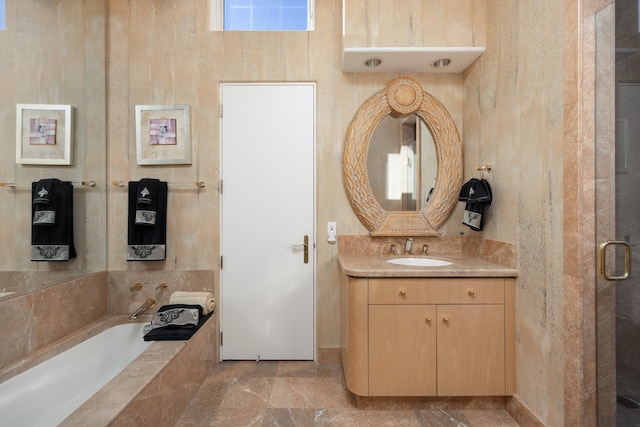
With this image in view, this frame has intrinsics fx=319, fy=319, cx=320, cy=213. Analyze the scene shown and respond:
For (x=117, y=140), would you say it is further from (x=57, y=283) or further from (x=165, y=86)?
(x=57, y=283)

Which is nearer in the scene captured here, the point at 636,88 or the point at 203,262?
the point at 636,88

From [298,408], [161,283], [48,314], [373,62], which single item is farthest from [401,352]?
[48,314]

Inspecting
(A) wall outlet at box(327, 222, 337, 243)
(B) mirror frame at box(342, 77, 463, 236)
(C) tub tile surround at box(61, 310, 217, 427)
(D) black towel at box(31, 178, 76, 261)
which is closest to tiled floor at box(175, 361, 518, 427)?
(C) tub tile surround at box(61, 310, 217, 427)

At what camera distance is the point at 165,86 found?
8.40ft

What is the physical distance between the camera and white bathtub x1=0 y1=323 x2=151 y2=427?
156 centimetres

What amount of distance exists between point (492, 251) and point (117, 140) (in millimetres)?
2958

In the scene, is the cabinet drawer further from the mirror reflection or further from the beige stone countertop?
the mirror reflection

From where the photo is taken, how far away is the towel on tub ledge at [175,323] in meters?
2.04

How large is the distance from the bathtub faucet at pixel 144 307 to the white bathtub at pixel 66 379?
73 millimetres

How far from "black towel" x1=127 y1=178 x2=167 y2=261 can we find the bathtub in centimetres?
52

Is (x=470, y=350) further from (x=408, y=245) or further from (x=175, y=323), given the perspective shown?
(x=175, y=323)

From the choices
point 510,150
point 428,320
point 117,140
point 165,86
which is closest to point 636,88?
point 510,150

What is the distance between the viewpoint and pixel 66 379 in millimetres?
1856

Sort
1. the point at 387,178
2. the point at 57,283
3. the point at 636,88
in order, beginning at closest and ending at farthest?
the point at 636,88 < the point at 57,283 < the point at 387,178
